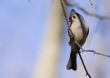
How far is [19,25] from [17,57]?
0.50 feet

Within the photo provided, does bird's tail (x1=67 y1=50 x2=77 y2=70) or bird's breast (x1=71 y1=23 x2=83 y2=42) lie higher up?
bird's breast (x1=71 y1=23 x2=83 y2=42)

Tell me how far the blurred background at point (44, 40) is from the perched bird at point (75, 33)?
29mm

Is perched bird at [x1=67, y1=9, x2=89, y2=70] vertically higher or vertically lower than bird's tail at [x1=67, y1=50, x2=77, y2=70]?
higher

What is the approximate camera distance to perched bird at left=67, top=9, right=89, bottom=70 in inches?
23.5

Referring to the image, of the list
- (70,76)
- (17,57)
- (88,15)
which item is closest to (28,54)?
(17,57)

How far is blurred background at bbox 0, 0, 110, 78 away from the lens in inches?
26.0

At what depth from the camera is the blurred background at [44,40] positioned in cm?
66

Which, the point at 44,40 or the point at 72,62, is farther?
the point at 44,40

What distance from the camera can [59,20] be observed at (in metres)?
0.66

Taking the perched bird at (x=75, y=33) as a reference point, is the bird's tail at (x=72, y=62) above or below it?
below

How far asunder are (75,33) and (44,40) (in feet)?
0.33

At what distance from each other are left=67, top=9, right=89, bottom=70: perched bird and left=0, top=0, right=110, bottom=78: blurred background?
0.03 m

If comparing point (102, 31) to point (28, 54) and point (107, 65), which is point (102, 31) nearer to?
point (107, 65)

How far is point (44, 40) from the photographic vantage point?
28.2 inches
